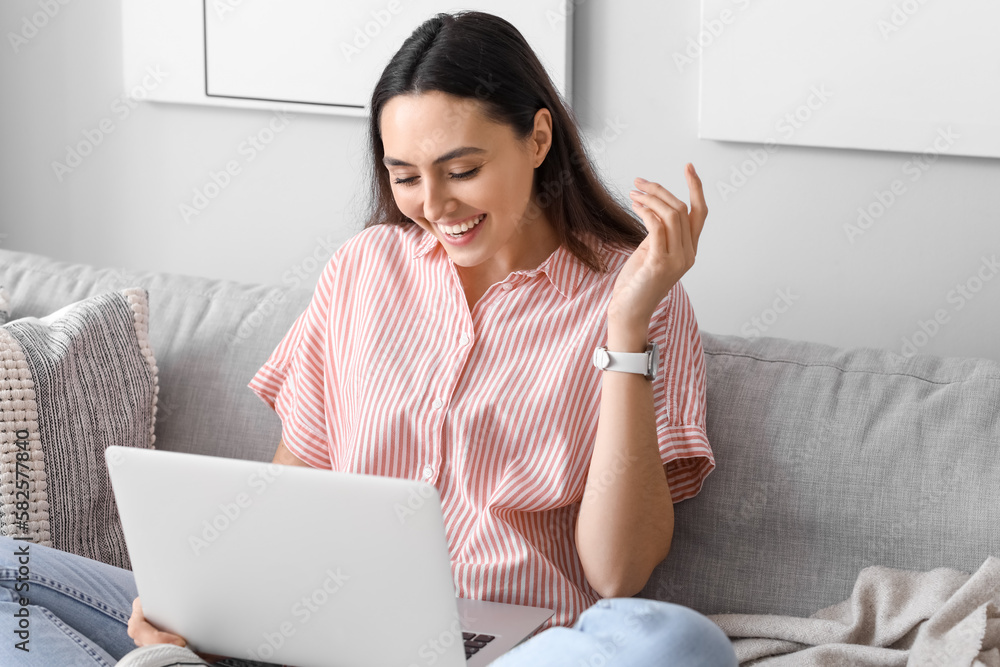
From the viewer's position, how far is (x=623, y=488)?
1.30m

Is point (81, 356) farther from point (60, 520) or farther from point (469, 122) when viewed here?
point (469, 122)

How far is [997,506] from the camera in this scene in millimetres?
1377

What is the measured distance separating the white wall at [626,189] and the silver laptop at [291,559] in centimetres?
102

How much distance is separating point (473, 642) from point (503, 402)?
0.32m

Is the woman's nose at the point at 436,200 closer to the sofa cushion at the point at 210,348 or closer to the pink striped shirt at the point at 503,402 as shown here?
the pink striped shirt at the point at 503,402

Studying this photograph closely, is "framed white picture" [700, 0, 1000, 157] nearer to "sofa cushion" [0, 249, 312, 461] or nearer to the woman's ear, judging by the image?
the woman's ear

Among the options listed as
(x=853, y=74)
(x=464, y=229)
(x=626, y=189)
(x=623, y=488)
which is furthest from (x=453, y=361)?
(x=853, y=74)

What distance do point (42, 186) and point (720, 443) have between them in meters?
1.87

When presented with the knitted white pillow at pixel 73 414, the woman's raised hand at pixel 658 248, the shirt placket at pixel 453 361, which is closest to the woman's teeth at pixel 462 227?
the shirt placket at pixel 453 361

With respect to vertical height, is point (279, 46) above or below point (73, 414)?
above

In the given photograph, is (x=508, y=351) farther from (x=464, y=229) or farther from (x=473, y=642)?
(x=473, y=642)

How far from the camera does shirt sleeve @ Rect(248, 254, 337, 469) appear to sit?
1551mm

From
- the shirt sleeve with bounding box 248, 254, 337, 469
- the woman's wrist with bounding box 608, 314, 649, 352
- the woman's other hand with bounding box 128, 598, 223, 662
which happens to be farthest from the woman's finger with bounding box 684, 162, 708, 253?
the woman's other hand with bounding box 128, 598, 223, 662

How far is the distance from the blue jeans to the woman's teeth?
1.65 ft
